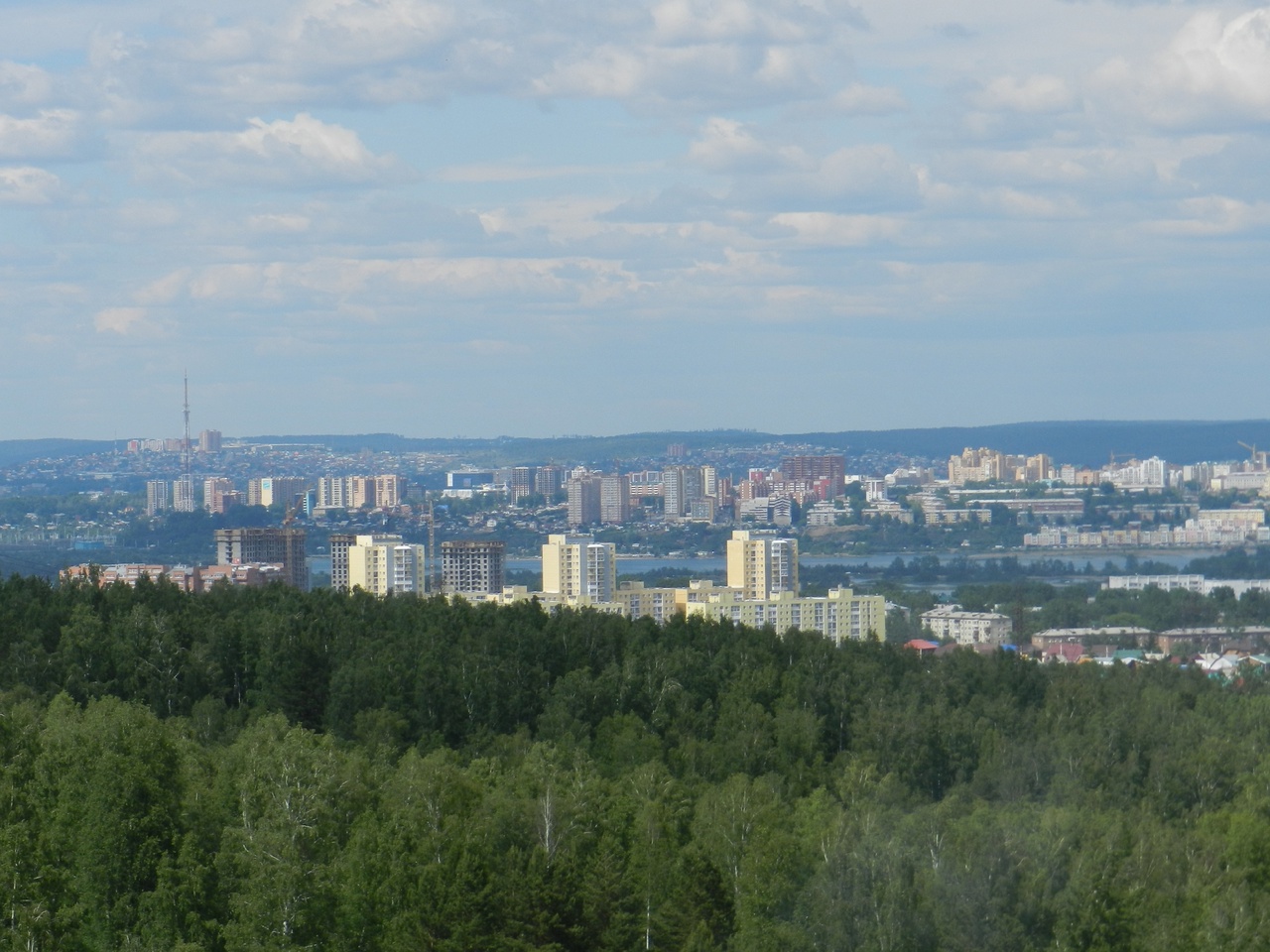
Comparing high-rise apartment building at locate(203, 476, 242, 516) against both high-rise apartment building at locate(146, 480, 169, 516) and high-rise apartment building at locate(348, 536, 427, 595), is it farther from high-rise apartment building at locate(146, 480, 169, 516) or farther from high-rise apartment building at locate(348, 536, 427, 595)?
high-rise apartment building at locate(348, 536, 427, 595)

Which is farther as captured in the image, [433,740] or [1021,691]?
[1021,691]

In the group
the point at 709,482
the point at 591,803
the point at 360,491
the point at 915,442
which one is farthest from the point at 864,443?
the point at 591,803

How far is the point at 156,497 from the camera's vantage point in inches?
4845

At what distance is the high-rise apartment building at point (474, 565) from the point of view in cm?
7956

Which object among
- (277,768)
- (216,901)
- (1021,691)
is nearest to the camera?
(216,901)

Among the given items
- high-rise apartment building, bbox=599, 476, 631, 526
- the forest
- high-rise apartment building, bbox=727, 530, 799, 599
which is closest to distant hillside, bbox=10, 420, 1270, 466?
high-rise apartment building, bbox=599, 476, 631, 526

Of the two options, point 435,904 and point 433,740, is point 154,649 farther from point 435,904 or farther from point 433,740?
point 435,904

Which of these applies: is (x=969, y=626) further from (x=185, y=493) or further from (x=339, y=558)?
(x=185, y=493)

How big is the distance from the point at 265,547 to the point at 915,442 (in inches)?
2909

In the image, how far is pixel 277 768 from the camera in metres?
17.4

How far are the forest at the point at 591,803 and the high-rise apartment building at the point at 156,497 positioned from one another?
9072 centimetres

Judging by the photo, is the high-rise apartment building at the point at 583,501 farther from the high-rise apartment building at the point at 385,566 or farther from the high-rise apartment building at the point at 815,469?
the high-rise apartment building at the point at 385,566

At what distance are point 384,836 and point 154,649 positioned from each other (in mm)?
12372

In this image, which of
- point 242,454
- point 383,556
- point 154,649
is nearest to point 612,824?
point 154,649
